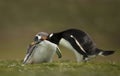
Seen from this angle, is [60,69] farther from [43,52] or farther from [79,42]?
[79,42]

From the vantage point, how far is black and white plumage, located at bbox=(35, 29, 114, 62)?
72.8 feet

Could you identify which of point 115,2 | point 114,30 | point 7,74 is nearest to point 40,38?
point 7,74

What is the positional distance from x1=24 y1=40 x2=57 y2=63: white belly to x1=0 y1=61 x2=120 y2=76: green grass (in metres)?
0.69

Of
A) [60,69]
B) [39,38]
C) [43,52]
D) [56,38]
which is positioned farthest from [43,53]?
[60,69]

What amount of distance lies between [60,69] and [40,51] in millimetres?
2730

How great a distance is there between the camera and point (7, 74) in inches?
733

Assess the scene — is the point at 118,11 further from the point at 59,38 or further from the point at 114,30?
the point at 59,38

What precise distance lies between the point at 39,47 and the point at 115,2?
2381 centimetres

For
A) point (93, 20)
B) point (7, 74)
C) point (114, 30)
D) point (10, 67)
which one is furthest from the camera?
point (93, 20)

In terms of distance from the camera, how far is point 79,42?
2250 cm

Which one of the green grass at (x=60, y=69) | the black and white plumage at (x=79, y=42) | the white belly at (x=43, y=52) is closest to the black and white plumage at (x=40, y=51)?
the white belly at (x=43, y=52)

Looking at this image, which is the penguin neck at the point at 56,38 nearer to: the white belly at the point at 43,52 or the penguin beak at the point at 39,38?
the penguin beak at the point at 39,38

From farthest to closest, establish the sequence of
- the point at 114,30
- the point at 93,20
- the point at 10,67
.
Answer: the point at 93,20 → the point at 114,30 → the point at 10,67

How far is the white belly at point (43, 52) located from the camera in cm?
2217
